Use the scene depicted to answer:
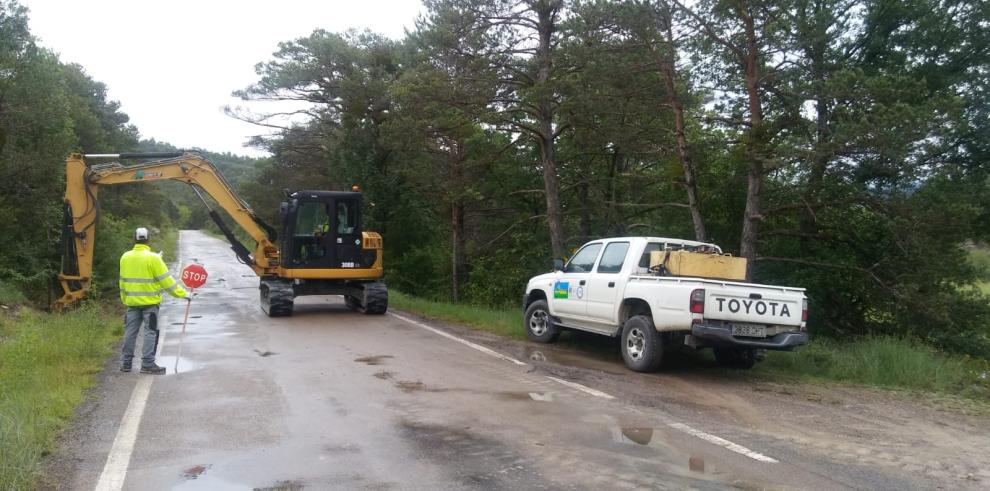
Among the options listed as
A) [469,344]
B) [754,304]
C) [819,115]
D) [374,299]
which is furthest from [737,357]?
[374,299]

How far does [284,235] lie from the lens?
16109 millimetres

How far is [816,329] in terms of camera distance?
17109 millimetres

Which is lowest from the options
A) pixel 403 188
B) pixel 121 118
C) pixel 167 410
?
pixel 167 410

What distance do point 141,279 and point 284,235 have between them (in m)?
6.91

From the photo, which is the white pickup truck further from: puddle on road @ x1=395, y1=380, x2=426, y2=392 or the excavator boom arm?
the excavator boom arm

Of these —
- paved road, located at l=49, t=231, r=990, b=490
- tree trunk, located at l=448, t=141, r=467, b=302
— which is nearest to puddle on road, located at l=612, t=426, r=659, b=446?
paved road, located at l=49, t=231, r=990, b=490

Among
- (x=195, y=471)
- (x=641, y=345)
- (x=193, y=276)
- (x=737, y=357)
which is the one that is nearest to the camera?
(x=195, y=471)

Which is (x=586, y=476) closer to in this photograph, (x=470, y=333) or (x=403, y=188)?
(x=470, y=333)

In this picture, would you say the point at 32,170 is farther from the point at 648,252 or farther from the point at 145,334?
the point at 648,252

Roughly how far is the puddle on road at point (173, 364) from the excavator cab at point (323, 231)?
18.9 feet

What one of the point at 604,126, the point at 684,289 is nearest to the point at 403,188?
the point at 604,126

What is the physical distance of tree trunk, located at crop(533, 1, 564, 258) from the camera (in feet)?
53.3

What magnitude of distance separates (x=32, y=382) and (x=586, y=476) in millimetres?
6359

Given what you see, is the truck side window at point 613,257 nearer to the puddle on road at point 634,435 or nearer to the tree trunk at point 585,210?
the puddle on road at point 634,435
